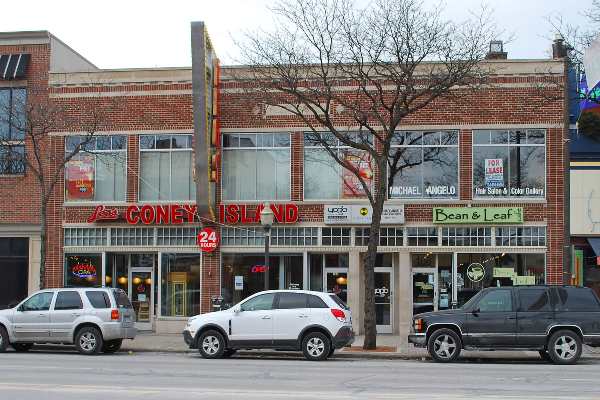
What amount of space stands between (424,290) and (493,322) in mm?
6661

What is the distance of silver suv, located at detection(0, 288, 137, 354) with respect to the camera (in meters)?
19.6

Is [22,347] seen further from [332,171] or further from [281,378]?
[332,171]

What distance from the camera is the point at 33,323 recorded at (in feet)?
64.8

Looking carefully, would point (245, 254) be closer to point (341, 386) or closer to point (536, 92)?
point (536, 92)

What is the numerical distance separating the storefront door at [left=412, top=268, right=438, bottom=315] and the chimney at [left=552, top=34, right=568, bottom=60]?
7644mm

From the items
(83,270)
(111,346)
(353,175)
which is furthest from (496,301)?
(83,270)

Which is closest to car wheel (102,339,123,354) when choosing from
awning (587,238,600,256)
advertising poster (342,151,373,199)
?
advertising poster (342,151,373,199)

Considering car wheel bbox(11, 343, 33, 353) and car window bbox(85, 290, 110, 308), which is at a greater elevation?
car window bbox(85, 290, 110, 308)

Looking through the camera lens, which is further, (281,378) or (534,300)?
(534,300)

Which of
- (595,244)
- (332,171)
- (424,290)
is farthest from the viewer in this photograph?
(332,171)

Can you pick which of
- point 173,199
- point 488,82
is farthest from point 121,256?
point 488,82

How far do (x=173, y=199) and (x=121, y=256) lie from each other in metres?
2.67

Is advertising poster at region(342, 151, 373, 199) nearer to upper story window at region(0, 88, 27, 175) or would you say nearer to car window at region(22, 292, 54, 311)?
car window at region(22, 292, 54, 311)

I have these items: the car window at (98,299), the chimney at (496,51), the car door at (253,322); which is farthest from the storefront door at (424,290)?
the car window at (98,299)
